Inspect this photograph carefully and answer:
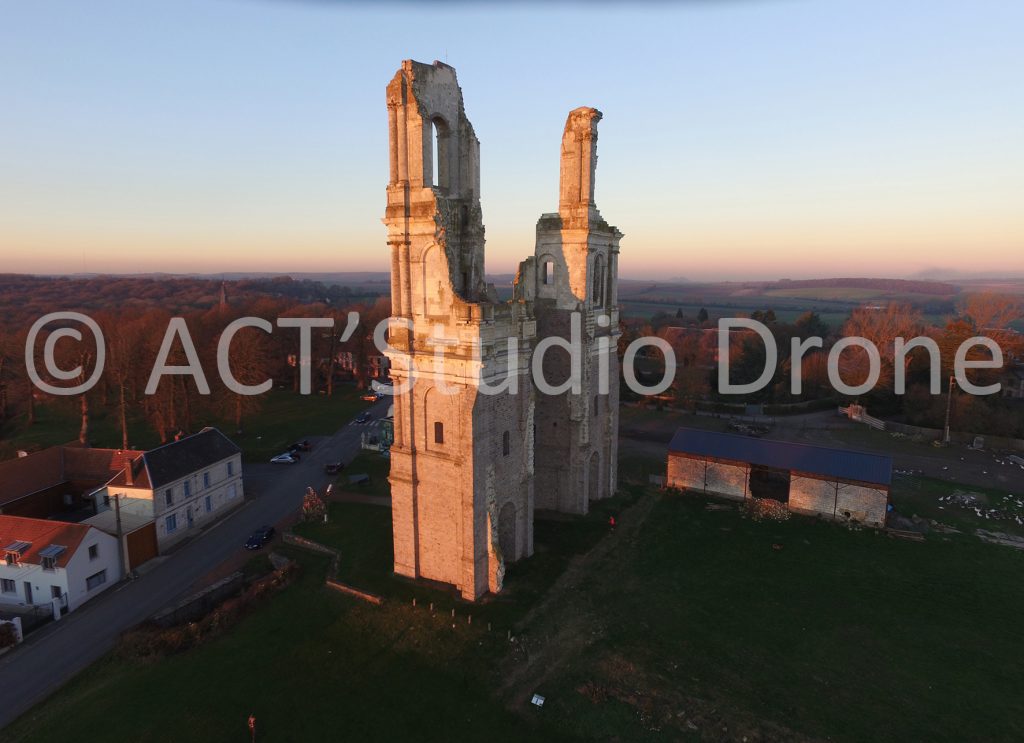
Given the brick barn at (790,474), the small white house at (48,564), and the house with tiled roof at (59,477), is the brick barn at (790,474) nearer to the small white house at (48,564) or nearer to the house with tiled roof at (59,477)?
the small white house at (48,564)

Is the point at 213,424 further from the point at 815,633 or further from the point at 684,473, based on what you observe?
the point at 815,633

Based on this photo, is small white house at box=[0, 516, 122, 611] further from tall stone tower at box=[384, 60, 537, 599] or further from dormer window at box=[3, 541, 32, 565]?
tall stone tower at box=[384, 60, 537, 599]

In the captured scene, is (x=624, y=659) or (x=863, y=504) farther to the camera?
(x=863, y=504)

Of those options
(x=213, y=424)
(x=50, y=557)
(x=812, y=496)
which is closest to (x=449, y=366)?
(x=50, y=557)

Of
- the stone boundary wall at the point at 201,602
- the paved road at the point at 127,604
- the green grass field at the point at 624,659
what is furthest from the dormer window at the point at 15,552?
the green grass field at the point at 624,659

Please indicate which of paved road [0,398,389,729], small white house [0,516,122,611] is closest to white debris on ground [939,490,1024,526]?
paved road [0,398,389,729]

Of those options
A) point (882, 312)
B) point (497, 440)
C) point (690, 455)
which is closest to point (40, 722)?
point (497, 440)

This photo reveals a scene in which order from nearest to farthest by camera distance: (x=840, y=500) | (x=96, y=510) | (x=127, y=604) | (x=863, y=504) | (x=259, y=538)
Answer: (x=127, y=604), (x=259, y=538), (x=863, y=504), (x=96, y=510), (x=840, y=500)
